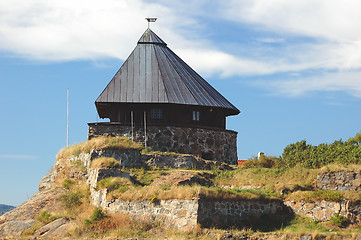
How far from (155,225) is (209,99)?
15.6m

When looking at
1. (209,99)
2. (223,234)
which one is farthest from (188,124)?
(223,234)

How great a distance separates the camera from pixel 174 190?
2533cm

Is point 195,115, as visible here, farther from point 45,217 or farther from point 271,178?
point 45,217

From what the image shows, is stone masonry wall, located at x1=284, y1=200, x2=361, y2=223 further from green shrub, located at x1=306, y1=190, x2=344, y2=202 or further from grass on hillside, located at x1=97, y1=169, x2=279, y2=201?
grass on hillside, located at x1=97, y1=169, x2=279, y2=201

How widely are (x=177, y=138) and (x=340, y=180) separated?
40.3 feet

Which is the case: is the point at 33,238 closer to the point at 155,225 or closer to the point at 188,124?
the point at 155,225

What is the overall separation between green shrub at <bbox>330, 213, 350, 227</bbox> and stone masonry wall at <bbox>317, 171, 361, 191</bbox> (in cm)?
258

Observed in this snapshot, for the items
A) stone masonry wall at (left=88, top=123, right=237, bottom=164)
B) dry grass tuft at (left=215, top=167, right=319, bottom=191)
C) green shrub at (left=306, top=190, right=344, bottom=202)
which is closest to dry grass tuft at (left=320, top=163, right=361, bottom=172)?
dry grass tuft at (left=215, top=167, right=319, bottom=191)

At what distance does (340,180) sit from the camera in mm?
27719

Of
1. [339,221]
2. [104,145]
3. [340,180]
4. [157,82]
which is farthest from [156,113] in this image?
[339,221]

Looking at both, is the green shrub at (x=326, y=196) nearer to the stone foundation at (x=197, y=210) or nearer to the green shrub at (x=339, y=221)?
the green shrub at (x=339, y=221)

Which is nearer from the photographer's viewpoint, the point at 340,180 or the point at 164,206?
the point at 164,206

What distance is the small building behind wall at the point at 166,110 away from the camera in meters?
36.1

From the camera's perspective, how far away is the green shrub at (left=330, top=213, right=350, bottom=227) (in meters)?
25.1
